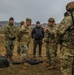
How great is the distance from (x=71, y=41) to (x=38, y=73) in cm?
417

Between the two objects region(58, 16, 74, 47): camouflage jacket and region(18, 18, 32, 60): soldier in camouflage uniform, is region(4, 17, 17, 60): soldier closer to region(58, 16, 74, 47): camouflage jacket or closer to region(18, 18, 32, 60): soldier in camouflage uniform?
region(18, 18, 32, 60): soldier in camouflage uniform

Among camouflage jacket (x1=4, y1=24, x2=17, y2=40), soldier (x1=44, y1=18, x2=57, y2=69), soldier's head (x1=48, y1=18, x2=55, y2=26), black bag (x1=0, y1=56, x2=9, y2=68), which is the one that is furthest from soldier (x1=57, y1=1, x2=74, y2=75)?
camouflage jacket (x1=4, y1=24, x2=17, y2=40)

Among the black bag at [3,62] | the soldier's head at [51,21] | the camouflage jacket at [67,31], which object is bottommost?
the black bag at [3,62]

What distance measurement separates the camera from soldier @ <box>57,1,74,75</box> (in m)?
9.21

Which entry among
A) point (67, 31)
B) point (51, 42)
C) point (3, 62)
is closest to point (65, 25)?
point (67, 31)

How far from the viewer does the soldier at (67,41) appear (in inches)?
363

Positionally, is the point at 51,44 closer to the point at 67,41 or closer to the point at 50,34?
the point at 50,34

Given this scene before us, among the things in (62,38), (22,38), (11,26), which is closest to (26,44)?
(22,38)

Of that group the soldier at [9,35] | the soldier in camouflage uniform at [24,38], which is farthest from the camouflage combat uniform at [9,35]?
the soldier in camouflage uniform at [24,38]

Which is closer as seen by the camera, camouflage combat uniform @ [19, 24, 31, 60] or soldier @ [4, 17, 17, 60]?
camouflage combat uniform @ [19, 24, 31, 60]

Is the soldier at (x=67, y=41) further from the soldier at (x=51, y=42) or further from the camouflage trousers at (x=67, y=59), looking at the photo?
the soldier at (x=51, y=42)

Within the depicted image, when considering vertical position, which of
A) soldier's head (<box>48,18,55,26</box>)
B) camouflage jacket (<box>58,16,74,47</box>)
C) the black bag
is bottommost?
the black bag

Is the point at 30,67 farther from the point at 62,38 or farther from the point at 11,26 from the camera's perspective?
the point at 62,38

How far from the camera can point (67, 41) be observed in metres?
9.41
